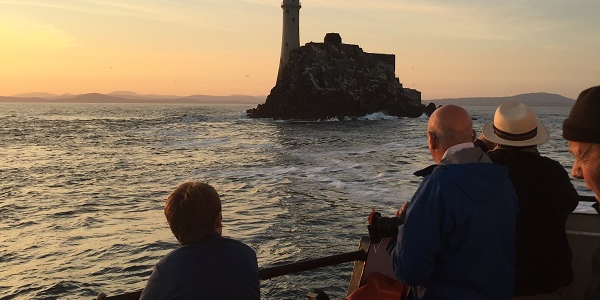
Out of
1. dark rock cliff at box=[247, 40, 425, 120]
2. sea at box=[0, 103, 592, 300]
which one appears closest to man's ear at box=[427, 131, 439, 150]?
sea at box=[0, 103, 592, 300]

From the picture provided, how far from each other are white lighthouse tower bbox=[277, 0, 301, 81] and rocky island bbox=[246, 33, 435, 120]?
125 inches

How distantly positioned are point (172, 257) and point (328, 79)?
353ft

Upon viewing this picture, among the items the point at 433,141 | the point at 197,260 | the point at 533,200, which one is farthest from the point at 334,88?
the point at 197,260

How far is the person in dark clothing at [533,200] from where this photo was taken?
3.70m

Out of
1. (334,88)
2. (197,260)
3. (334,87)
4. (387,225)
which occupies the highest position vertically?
(334,87)

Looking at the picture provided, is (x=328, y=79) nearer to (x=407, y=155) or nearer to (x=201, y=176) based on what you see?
(x=407, y=155)

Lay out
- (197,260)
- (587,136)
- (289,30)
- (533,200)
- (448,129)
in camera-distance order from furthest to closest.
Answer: (289,30) < (533,200) < (448,129) < (197,260) < (587,136)

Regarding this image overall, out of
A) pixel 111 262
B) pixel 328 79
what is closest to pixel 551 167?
pixel 111 262

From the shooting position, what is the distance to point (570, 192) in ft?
12.5

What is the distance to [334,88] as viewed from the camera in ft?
356

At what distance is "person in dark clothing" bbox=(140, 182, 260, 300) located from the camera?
3098 millimetres

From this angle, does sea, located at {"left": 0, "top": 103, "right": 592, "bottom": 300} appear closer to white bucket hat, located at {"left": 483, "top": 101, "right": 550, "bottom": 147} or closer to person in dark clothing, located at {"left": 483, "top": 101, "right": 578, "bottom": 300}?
person in dark clothing, located at {"left": 483, "top": 101, "right": 578, "bottom": 300}

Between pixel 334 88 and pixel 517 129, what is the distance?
347 feet

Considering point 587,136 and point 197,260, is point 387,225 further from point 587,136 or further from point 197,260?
point 587,136
